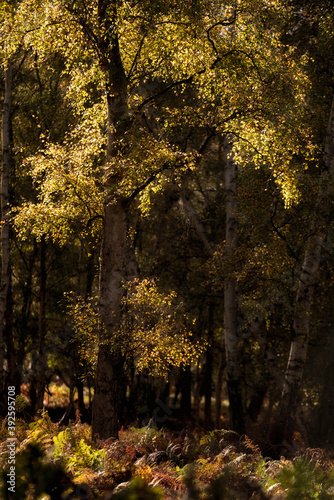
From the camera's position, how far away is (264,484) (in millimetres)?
6316

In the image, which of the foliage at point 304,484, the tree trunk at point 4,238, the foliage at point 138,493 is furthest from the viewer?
the tree trunk at point 4,238

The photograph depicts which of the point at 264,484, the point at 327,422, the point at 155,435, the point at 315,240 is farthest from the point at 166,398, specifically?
the point at 264,484

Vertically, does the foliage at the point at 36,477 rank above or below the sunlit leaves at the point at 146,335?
below

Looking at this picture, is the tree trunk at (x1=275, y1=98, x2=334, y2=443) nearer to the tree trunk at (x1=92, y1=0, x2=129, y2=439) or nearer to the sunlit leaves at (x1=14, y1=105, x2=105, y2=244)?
the tree trunk at (x1=92, y1=0, x2=129, y2=439)

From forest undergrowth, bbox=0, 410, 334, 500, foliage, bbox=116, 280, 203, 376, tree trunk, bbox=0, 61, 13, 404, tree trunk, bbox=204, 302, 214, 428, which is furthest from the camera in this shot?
tree trunk, bbox=204, 302, 214, 428

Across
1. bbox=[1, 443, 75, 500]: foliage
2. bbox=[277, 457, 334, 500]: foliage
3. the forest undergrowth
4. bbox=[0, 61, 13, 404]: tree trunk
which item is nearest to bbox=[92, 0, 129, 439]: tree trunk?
the forest undergrowth

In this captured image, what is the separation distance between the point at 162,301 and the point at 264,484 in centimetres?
426

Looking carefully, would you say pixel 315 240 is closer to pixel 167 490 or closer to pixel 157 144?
pixel 157 144

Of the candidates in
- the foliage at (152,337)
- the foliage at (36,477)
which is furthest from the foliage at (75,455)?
the foliage at (152,337)

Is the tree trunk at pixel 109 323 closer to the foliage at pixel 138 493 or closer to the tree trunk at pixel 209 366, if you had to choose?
the foliage at pixel 138 493

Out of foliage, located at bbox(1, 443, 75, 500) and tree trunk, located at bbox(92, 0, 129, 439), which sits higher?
tree trunk, located at bbox(92, 0, 129, 439)

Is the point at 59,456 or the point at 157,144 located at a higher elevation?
the point at 157,144

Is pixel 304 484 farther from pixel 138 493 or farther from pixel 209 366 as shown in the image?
pixel 209 366

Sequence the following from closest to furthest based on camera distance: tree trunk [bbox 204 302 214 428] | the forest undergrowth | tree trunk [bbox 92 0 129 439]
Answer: the forest undergrowth → tree trunk [bbox 92 0 129 439] → tree trunk [bbox 204 302 214 428]
